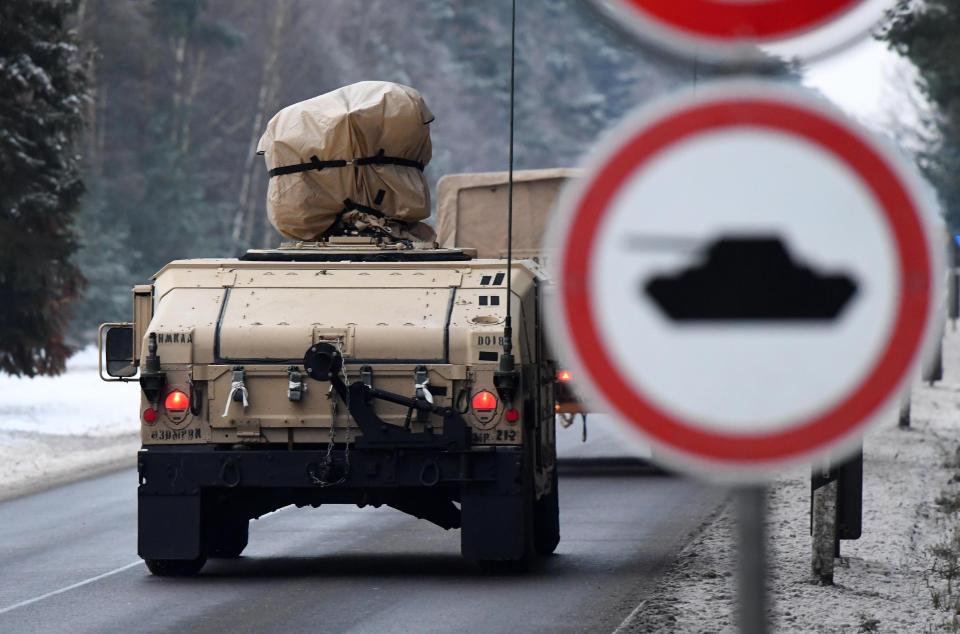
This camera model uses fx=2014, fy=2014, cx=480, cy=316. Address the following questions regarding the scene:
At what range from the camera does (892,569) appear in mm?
12641

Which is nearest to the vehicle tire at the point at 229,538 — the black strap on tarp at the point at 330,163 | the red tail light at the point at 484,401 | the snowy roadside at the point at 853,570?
the red tail light at the point at 484,401

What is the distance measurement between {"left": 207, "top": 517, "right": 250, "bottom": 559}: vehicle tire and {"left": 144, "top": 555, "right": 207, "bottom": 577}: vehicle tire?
45cm

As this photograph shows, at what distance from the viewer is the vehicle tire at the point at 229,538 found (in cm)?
1380

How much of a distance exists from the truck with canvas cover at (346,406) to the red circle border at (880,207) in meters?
8.86

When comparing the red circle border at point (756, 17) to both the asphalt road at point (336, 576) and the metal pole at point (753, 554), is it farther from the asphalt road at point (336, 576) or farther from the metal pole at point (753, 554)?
the asphalt road at point (336, 576)

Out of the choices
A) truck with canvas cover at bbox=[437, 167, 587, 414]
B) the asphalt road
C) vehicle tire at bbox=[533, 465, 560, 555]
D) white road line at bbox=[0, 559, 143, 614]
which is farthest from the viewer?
truck with canvas cover at bbox=[437, 167, 587, 414]

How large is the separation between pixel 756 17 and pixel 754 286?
1.66 feet

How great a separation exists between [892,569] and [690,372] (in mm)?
9441

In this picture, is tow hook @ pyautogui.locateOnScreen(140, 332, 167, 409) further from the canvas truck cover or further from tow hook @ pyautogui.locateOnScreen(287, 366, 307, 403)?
the canvas truck cover

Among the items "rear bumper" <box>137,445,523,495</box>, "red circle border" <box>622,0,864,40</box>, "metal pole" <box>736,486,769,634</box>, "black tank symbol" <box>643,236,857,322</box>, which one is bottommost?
"rear bumper" <box>137,445,523,495</box>

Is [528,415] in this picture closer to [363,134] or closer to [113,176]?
[363,134]

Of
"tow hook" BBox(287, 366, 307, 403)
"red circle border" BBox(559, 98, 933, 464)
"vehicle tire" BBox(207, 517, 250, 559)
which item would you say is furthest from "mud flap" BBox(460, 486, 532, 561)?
"red circle border" BBox(559, 98, 933, 464)

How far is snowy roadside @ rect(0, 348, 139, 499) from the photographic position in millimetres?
22422

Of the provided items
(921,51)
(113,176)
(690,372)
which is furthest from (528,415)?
(113,176)
